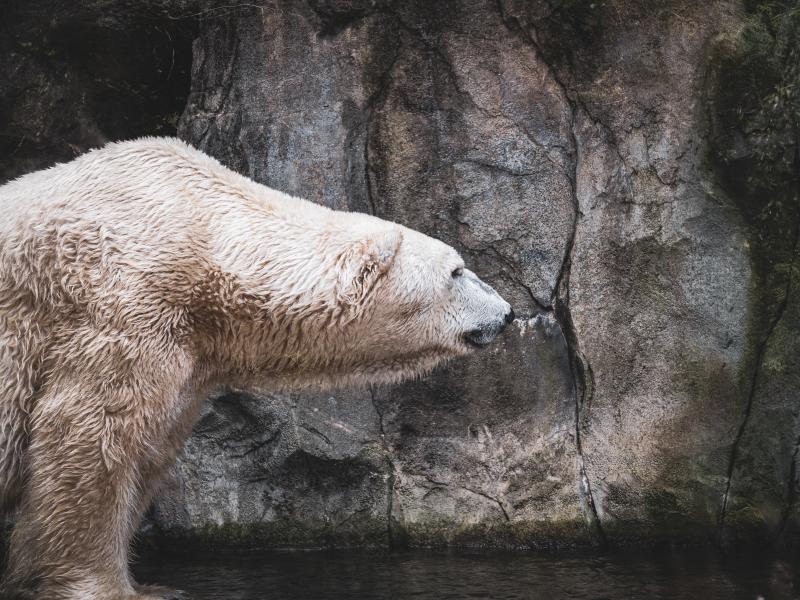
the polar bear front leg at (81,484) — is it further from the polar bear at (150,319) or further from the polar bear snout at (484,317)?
the polar bear snout at (484,317)

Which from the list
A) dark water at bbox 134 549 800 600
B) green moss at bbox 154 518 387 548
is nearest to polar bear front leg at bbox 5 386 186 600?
dark water at bbox 134 549 800 600

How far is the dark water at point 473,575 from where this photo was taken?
14.2 ft

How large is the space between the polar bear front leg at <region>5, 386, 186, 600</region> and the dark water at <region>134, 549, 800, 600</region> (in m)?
0.78

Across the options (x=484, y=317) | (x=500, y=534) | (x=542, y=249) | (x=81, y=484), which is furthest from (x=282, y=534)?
(x=542, y=249)

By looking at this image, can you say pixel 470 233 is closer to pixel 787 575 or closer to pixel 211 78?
pixel 211 78

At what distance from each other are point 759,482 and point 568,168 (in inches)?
76.2

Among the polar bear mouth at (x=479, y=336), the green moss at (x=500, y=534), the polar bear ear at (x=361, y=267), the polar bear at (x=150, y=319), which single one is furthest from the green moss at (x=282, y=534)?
the polar bear ear at (x=361, y=267)

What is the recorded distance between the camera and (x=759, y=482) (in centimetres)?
510

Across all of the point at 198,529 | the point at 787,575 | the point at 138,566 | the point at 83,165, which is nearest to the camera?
the point at 83,165

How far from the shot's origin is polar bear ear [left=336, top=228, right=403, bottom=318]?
13.0 ft

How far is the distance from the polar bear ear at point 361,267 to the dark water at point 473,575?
53.7 inches

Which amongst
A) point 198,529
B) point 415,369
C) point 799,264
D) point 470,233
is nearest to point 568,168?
point 470,233

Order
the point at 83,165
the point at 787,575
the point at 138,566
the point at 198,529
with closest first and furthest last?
the point at 83,165 → the point at 787,575 → the point at 138,566 → the point at 198,529

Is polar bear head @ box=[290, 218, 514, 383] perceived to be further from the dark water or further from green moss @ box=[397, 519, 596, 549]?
green moss @ box=[397, 519, 596, 549]
